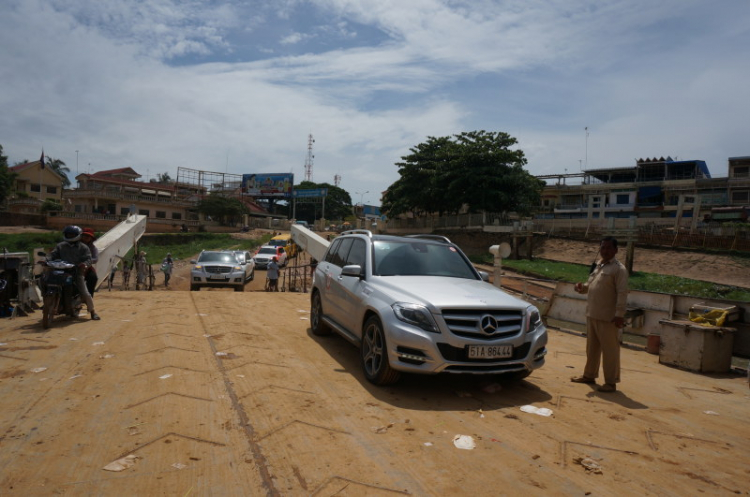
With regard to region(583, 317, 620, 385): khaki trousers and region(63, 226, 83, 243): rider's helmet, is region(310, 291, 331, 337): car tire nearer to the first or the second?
region(583, 317, 620, 385): khaki trousers

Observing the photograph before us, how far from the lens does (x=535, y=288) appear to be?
969 inches

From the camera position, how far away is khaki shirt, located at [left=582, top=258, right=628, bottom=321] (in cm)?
514

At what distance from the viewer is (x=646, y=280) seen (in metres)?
29.7

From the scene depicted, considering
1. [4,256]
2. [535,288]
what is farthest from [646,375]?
[535,288]

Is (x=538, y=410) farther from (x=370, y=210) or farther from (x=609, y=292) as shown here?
(x=370, y=210)

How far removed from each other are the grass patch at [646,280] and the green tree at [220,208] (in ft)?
125

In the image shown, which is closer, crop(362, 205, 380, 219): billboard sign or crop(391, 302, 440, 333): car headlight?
crop(391, 302, 440, 333): car headlight

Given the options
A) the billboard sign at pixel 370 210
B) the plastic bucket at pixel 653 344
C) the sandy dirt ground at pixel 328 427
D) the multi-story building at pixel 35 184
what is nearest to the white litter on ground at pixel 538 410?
the sandy dirt ground at pixel 328 427

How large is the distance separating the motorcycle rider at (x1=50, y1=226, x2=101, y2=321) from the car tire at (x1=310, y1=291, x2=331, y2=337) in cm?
379

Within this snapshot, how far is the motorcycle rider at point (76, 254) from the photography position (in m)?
7.83

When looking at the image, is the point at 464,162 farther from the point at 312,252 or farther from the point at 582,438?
the point at 582,438

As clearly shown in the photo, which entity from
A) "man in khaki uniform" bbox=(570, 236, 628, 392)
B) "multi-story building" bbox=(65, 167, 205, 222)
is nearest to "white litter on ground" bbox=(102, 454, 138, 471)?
"man in khaki uniform" bbox=(570, 236, 628, 392)

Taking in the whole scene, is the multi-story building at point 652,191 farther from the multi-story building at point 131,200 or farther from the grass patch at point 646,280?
the multi-story building at point 131,200

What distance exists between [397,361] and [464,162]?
→ 35.5 meters
